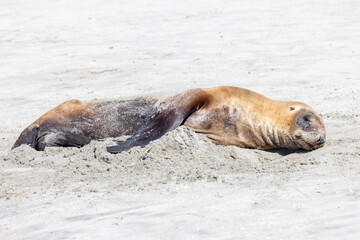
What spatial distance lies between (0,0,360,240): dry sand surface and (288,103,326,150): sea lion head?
0.15m

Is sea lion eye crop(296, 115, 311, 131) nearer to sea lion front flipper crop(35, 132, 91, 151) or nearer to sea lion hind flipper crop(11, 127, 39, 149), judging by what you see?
sea lion front flipper crop(35, 132, 91, 151)

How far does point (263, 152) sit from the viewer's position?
608 centimetres

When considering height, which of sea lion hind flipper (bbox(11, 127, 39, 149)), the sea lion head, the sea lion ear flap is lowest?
sea lion hind flipper (bbox(11, 127, 39, 149))

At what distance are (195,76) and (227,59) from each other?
0.81 metres

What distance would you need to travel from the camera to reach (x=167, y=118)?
5.94 metres

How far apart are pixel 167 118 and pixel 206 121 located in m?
0.39

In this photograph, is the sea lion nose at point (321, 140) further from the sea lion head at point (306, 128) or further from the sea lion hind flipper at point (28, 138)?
the sea lion hind flipper at point (28, 138)

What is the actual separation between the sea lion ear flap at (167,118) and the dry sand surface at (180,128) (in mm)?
100

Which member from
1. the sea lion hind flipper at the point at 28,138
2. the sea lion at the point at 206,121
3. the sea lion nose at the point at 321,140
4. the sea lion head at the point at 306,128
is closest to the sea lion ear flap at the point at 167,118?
the sea lion at the point at 206,121

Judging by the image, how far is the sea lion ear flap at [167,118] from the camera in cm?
579

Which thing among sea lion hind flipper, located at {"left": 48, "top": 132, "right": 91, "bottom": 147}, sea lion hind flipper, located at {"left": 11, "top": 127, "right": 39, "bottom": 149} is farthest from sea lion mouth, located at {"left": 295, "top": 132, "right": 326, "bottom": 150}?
sea lion hind flipper, located at {"left": 11, "top": 127, "right": 39, "bottom": 149}

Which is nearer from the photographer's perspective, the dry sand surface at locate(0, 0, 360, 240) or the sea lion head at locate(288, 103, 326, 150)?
the dry sand surface at locate(0, 0, 360, 240)

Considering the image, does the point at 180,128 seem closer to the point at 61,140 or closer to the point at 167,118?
the point at 167,118

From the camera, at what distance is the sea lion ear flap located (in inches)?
228
